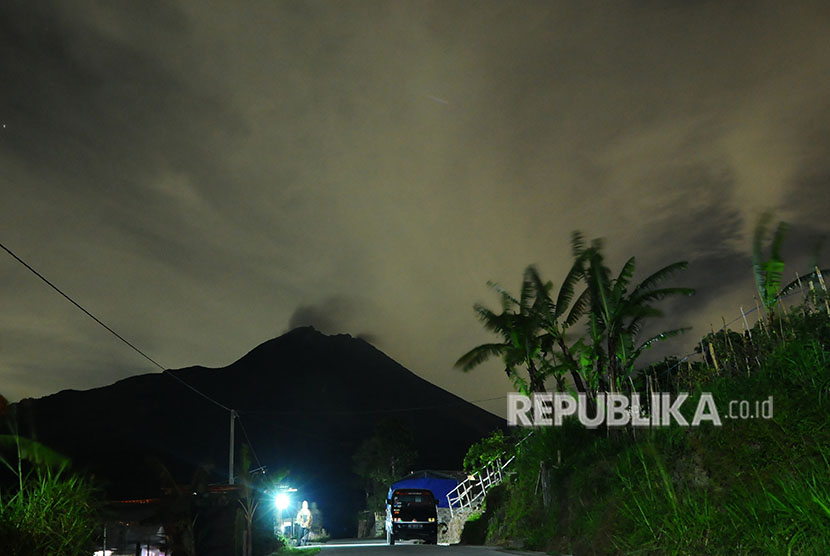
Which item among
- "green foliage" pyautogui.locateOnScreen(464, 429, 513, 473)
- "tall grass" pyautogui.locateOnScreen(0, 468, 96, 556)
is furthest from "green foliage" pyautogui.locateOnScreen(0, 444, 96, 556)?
"green foliage" pyautogui.locateOnScreen(464, 429, 513, 473)

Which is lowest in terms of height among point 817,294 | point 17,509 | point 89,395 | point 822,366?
point 17,509

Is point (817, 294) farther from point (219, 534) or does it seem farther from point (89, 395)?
point (89, 395)

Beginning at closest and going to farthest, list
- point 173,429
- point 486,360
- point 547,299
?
point 547,299
point 486,360
point 173,429

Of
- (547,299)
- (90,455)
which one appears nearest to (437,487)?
(90,455)

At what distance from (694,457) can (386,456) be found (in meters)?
53.3

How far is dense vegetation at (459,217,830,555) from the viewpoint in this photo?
815 centimetres

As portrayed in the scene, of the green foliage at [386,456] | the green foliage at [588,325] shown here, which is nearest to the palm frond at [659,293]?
the green foliage at [588,325]

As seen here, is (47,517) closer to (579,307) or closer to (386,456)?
(579,307)

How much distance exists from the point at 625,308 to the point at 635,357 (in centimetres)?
179

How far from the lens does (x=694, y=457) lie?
40.0 ft

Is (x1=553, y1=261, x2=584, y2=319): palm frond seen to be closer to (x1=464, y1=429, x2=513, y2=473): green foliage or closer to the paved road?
the paved road

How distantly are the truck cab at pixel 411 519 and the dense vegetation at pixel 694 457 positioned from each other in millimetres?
5983

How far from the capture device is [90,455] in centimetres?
3597

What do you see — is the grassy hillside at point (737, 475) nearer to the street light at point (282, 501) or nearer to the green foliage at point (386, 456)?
the street light at point (282, 501)
